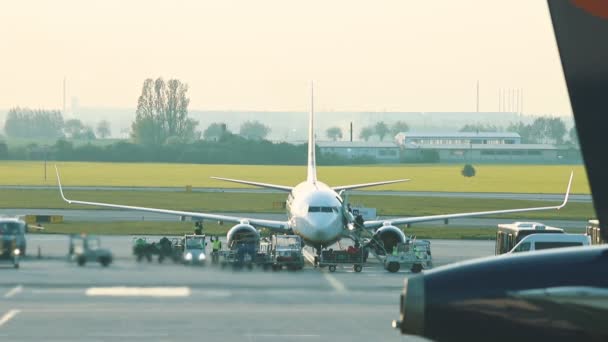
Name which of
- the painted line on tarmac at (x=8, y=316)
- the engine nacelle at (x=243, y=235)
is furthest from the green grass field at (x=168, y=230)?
the painted line on tarmac at (x=8, y=316)

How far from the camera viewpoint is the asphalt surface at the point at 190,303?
35812mm

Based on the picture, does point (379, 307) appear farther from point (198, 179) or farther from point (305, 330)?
point (198, 179)

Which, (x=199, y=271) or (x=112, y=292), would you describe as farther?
(x=199, y=271)

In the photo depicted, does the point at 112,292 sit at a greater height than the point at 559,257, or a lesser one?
lesser

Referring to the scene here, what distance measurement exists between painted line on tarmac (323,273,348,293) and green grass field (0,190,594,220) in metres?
55.0

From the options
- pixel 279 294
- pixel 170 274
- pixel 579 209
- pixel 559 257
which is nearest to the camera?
pixel 559 257

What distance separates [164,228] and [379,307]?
46.8m

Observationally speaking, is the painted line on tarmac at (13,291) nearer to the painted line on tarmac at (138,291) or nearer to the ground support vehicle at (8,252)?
the painted line on tarmac at (138,291)

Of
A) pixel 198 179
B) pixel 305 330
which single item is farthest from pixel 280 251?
pixel 198 179

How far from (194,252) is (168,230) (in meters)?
27.8

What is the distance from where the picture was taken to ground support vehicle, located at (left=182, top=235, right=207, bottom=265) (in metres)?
57.4

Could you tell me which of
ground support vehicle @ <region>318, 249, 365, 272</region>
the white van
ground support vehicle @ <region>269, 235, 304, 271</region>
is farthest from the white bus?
ground support vehicle @ <region>269, 235, 304, 271</region>

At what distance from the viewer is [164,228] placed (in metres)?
88.0

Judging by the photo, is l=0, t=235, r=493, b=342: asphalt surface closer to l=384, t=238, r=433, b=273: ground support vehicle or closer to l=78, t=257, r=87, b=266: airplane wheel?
l=78, t=257, r=87, b=266: airplane wheel
